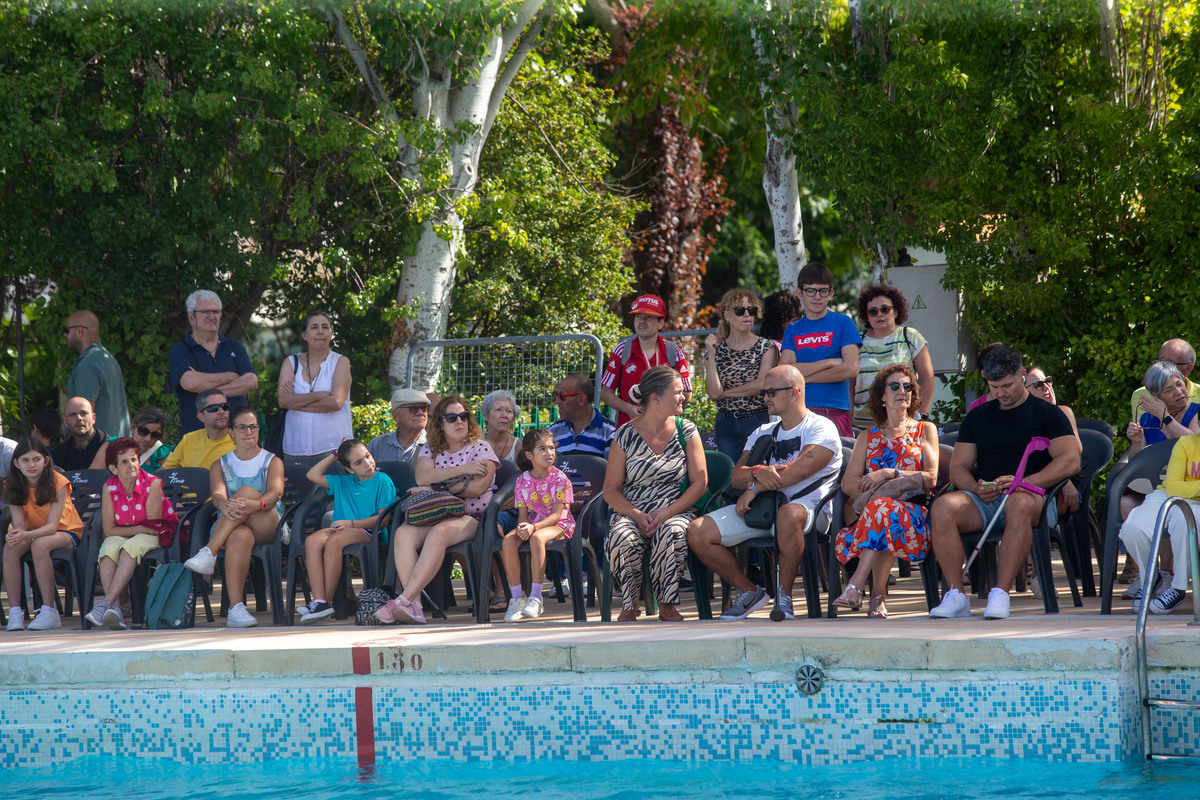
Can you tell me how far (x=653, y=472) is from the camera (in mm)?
5773

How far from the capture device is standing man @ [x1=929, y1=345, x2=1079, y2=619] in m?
5.06

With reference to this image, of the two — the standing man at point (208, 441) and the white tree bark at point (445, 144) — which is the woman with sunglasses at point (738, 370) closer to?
the standing man at point (208, 441)

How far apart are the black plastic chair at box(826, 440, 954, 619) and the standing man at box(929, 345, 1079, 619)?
0.35ft

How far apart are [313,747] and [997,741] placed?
8.36ft

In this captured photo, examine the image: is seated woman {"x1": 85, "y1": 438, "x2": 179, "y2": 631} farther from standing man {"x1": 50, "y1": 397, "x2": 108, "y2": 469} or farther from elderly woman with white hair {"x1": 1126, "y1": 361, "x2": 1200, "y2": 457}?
elderly woman with white hair {"x1": 1126, "y1": 361, "x2": 1200, "y2": 457}

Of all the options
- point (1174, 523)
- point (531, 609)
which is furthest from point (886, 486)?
point (531, 609)

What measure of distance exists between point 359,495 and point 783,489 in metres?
2.20

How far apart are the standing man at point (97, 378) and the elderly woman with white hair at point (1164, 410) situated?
244 inches

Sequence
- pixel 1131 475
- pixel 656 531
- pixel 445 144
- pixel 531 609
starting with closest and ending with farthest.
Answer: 1. pixel 1131 475
2. pixel 656 531
3. pixel 531 609
4. pixel 445 144

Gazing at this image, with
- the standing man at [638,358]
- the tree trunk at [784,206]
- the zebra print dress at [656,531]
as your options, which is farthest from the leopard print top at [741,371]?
the tree trunk at [784,206]

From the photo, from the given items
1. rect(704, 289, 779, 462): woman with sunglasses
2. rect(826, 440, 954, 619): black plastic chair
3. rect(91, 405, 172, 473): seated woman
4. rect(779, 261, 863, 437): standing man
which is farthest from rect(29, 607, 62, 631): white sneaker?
rect(779, 261, 863, 437): standing man

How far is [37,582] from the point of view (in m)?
6.32

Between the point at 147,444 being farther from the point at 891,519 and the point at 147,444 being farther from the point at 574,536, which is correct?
the point at 891,519

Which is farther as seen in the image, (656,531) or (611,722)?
(656,531)
